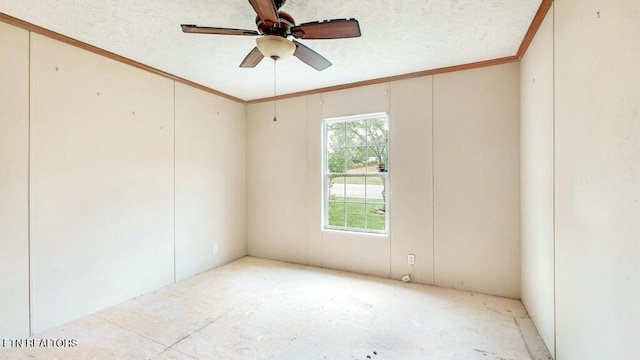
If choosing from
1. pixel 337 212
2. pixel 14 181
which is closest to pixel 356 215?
pixel 337 212

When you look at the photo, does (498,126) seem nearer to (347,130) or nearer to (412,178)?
(412,178)

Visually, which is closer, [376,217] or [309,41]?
[309,41]

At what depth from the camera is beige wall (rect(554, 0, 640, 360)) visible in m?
1.10

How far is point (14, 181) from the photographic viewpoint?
2119 millimetres

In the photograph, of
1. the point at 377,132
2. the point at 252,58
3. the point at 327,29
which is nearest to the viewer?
the point at 327,29

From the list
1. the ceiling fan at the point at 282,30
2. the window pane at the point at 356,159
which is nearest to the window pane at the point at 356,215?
the window pane at the point at 356,159

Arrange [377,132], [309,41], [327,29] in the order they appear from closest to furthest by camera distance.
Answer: [327,29] < [309,41] < [377,132]

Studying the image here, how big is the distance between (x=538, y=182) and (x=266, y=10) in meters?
2.35

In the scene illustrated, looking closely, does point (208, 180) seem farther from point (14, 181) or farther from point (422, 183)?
point (422, 183)

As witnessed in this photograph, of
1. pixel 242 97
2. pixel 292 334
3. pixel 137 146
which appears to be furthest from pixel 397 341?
pixel 242 97

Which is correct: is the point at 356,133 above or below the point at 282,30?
below

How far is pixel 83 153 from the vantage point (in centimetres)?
253

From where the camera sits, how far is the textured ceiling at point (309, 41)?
1.97 metres

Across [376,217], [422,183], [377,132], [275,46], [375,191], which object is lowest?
[376,217]
